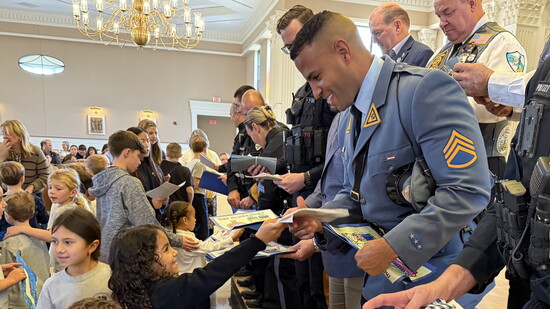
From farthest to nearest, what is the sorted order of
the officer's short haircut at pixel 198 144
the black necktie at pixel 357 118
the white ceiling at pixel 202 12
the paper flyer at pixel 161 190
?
the white ceiling at pixel 202 12
the officer's short haircut at pixel 198 144
the paper flyer at pixel 161 190
the black necktie at pixel 357 118

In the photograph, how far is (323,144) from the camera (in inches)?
87.1

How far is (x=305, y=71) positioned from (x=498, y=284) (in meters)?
3.71

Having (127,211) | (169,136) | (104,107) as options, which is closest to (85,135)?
(104,107)

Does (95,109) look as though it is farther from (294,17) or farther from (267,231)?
(267,231)

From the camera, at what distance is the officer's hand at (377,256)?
3.14ft

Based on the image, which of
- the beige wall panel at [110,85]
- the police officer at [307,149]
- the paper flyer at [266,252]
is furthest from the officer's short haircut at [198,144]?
the beige wall panel at [110,85]

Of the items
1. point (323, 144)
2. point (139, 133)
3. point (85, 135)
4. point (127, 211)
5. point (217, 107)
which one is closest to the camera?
point (323, 144)

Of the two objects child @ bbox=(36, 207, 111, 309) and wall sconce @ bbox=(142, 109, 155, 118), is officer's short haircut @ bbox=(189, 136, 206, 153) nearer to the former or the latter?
child @ bbox=(36, 207, 111, 309)

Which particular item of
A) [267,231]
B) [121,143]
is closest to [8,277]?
[121,143]

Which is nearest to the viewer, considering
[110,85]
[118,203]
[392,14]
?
[118,203]

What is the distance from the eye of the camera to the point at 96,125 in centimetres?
1205

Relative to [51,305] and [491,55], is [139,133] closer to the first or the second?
[51,305]

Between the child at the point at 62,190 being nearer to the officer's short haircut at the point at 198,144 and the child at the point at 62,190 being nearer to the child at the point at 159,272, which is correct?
the child at the point at 159,272

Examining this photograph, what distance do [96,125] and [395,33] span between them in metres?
11.8
